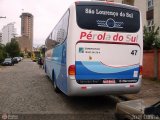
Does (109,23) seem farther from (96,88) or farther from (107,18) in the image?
(96,88)

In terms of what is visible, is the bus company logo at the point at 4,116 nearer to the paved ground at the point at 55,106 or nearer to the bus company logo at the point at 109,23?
the paved ground at the point at 55,106

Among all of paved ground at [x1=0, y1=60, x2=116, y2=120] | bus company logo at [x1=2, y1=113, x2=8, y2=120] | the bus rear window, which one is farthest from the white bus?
bus company logo at [x1=2, y1=113, x2=8, y2=120]

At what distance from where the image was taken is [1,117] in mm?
8336

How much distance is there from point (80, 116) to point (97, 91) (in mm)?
1071

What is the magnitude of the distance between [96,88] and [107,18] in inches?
92.5

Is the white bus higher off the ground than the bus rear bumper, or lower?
higher

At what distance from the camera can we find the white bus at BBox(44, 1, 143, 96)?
9.23m

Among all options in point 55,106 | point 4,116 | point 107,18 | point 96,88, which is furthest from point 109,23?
point 4,116

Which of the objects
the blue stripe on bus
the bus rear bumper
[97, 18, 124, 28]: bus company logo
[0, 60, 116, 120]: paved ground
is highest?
[97, 18, 124, 28]: bus company logo

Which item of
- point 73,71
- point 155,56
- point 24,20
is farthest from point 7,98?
point 24,20

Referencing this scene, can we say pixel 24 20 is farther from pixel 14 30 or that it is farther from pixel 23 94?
pixel 23 94

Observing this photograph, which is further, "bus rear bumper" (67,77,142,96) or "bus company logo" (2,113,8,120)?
"bus rear bumper" (67,77,142,96)

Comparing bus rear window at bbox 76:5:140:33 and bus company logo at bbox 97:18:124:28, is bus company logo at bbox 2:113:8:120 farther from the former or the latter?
bus company logo at bbox 97:18:124:28

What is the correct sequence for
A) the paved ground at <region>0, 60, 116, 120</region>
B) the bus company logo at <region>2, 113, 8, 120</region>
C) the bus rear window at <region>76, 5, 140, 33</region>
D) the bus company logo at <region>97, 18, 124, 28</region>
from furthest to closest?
the bus company logo at <region>97, 18, 124, 28</region>
the bus rear window at <region>76, 5, 140, 33</region>
the paved ground at <region>0, 60, 116, 120</region>
the bus company logo at <region>2, 113, 8, 120</region>
